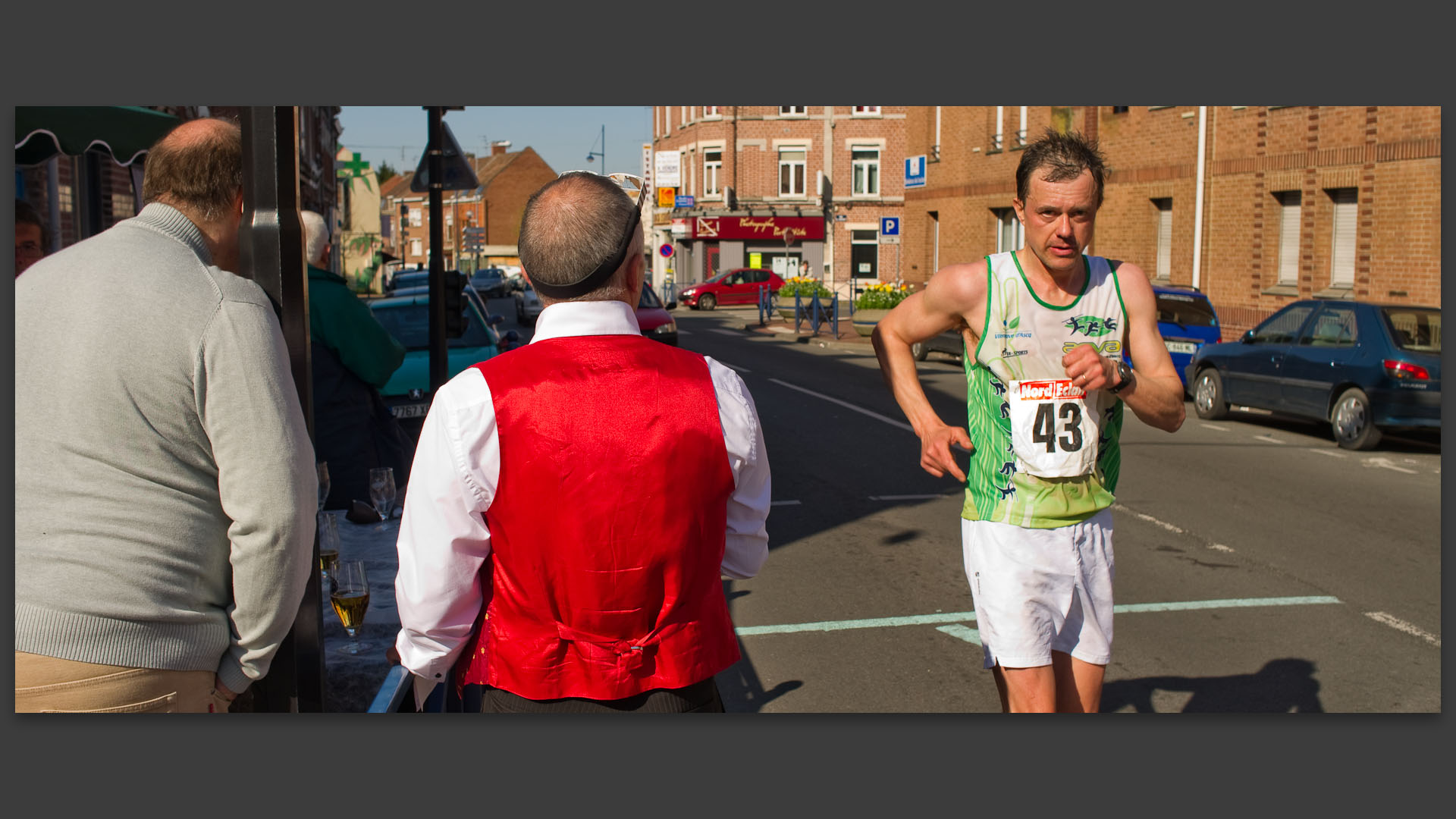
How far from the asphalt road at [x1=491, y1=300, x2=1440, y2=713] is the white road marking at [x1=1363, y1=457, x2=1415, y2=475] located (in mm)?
40

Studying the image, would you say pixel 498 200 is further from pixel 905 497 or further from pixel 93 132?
pixel 93 132

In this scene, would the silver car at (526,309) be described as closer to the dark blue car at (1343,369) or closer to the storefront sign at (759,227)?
the storefront sign at (759,227)

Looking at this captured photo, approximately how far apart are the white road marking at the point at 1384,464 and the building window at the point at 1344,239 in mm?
9794

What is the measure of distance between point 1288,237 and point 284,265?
2231 cm

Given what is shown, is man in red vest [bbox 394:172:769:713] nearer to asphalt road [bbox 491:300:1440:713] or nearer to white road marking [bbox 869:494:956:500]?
asphalt road [bbox 491:300:1440:713]

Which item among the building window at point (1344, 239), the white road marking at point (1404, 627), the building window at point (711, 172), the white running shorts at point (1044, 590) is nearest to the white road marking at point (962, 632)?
the white road marking at point (1404, 627)

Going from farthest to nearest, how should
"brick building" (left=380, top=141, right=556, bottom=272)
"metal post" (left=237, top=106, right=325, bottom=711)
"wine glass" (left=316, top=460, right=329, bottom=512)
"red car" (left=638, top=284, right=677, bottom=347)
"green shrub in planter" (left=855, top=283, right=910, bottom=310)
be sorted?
1. "brick building" (left=380, top=141, right=556, bottom=272)
2. "green shrub in planter" (left=855, top=283, right=910, bottom=310)
3. "red car" (left=638, top=284, right=677, bottom=347)
4. "wine glass" (left=316, top=460, right=329, bottom=512)
5. "metal post" (left=237, top=106, right=325, bottom=711)

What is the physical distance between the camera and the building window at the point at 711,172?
57188mm

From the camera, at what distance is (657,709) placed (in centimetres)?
242

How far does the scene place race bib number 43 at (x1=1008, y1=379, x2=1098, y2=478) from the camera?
3.38 metres

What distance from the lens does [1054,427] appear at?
11.1 ft

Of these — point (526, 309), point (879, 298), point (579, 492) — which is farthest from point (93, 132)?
point (526, 309)

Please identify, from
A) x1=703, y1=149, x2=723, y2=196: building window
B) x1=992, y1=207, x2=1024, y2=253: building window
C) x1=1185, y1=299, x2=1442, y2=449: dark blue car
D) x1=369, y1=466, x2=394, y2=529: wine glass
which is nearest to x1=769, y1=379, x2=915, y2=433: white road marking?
x1=1185, y1=299, x2=1442, y2=449: dark blue car

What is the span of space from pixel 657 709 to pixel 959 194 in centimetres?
3214
